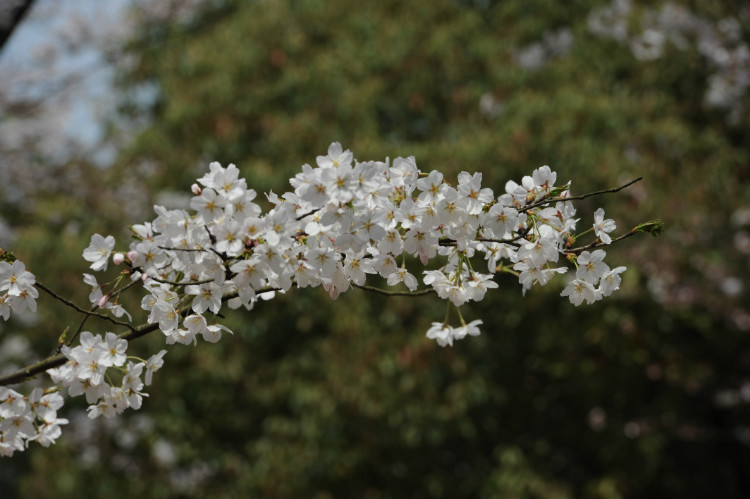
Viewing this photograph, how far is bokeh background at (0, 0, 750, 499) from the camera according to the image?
19.1 feet

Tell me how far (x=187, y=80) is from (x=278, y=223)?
20.9 ft

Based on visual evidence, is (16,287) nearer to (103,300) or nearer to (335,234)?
(103,300)

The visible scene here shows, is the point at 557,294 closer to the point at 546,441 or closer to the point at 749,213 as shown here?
the point at 546,441

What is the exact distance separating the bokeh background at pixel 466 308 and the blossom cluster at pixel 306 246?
4194 millimetres

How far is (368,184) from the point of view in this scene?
1.32m

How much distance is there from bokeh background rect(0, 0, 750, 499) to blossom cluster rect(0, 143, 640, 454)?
165 inches

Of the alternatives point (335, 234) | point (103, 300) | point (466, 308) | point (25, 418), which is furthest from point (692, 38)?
point (25, 418)

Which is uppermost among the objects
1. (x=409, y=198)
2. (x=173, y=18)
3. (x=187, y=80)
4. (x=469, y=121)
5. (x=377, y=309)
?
(x=173, y=18)

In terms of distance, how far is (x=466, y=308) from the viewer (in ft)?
18.5

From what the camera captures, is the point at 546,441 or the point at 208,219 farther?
the point at 546,441

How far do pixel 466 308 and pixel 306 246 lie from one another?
14.4 feet

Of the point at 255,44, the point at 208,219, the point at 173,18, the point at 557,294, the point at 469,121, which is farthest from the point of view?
the point at 173,18

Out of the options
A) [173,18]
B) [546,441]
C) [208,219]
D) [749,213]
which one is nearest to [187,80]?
[173,18]

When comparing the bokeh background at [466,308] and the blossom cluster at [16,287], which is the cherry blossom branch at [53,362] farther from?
the bokeh background at [466,308]
